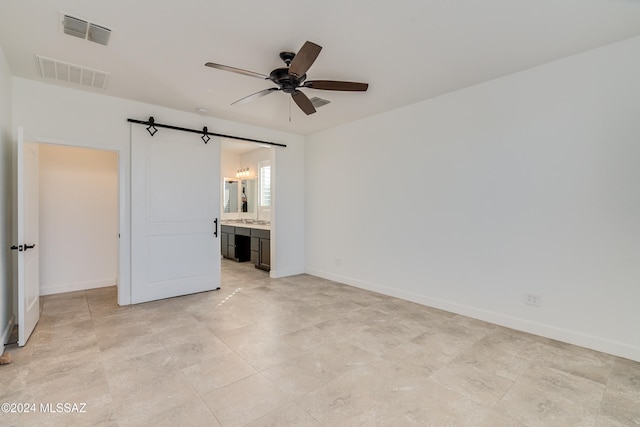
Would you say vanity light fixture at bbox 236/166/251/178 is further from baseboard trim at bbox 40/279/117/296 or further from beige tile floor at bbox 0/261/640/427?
beige tile floor at bbox 0/261/640/427

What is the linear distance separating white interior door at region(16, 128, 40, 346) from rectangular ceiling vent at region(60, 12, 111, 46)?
1.02 meters

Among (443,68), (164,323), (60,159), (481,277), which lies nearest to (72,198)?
(60,159)

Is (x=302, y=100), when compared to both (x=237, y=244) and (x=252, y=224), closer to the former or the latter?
(x=252, y=224)

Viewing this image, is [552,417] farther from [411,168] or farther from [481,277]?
[411,168]

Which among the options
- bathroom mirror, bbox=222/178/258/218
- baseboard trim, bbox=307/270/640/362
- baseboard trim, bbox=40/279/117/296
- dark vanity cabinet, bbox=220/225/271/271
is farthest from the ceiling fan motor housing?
bathroom mirror, bbox=222/178/258/218

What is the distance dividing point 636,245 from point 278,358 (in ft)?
10.3

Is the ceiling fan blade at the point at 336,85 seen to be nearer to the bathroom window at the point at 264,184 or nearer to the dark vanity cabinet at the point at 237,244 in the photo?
the bathroom window at the point at 264,184

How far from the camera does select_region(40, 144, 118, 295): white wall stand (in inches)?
169

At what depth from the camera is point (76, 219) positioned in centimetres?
450

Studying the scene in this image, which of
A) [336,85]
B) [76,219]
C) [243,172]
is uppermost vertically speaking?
[336,85]

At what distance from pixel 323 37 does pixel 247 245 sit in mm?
5267

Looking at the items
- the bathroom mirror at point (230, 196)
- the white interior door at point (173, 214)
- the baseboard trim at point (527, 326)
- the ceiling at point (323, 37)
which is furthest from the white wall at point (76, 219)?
the baseboard trim at point (527, 326)

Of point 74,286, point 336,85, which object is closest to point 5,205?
point 74,286

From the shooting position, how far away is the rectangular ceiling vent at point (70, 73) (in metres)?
2.91
